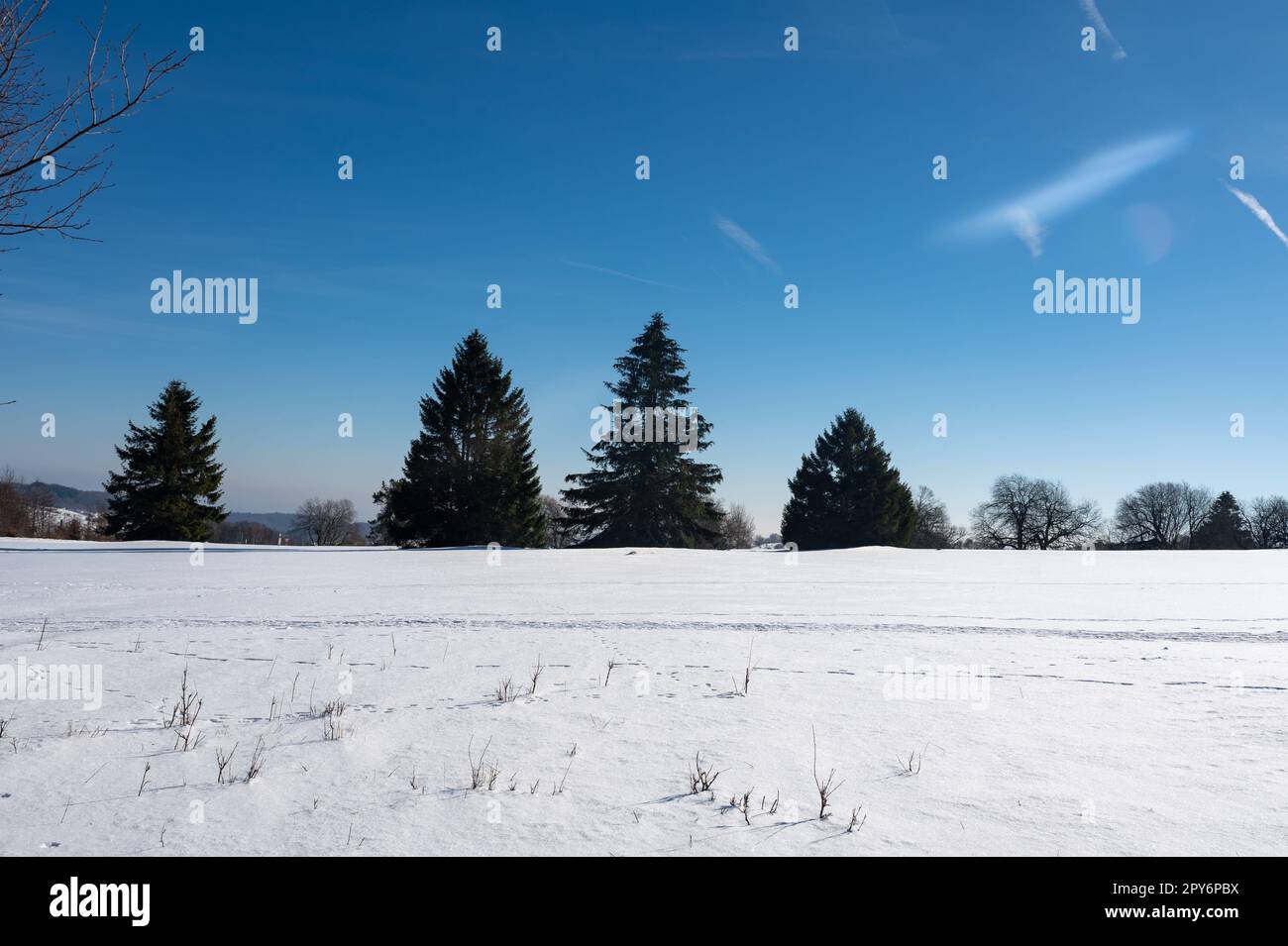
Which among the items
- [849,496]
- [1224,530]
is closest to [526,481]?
[849,496]

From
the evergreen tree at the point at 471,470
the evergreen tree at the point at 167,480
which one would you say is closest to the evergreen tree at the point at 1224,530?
the evergreen tree at the point at 471,470

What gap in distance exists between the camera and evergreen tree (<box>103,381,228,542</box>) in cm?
3888

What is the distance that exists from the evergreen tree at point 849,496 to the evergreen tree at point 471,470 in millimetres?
18310

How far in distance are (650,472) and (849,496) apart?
1556 centimetres

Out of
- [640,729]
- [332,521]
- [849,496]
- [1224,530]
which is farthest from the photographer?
[332,521]

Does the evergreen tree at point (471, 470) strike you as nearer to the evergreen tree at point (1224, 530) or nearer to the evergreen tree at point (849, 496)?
the evergreen tree at point (849, 496)

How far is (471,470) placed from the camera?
35.7 meters

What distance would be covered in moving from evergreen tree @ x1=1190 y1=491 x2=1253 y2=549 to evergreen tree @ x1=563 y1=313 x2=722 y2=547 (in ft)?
143

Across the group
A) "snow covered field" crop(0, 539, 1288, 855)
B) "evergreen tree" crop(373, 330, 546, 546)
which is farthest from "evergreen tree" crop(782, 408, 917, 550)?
"snow covered field" crop(0, 539, 1288, 855)

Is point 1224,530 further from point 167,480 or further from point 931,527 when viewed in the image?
point 167,480

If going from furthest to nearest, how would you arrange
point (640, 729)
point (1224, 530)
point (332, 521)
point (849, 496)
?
point (332, 521) → point (1224, 530) → point (849, 496) → point (640, 729)

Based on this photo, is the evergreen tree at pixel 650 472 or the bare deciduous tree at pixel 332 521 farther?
the bare deciduous tree at pixel 332 521

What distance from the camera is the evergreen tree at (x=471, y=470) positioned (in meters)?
35.5
